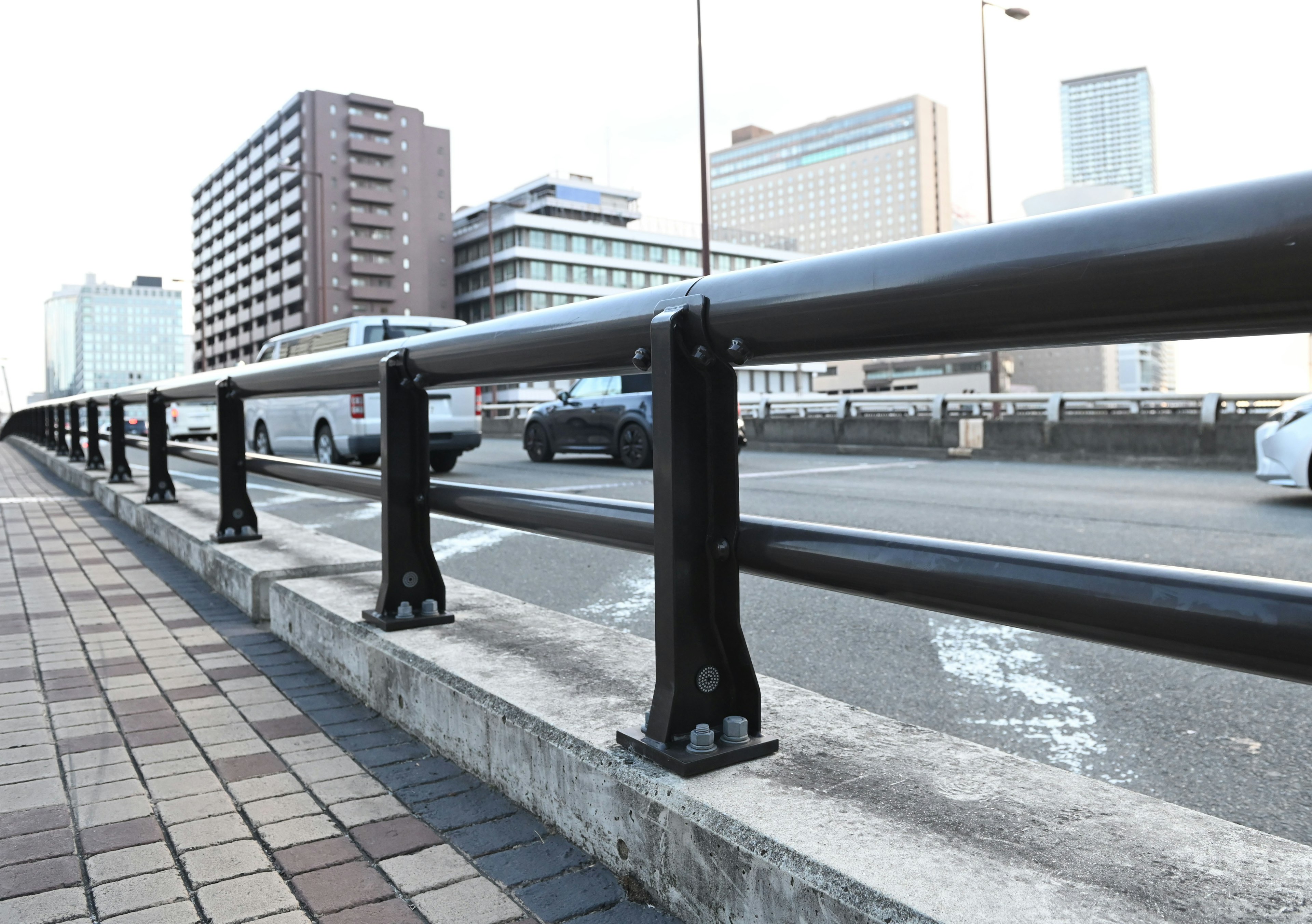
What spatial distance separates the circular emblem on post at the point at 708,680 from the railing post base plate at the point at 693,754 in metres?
0.10

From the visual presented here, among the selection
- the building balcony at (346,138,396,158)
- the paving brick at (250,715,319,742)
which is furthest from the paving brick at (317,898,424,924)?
the building balcony at (346,138,396,158)

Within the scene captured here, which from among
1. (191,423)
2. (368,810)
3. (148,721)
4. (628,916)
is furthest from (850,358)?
(191,423)

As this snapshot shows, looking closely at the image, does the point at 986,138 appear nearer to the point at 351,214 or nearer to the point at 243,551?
the point at 243,551

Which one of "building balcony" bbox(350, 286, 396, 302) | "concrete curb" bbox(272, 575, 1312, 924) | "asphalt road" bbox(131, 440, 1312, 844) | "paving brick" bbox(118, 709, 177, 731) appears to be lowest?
"asphalt road" bbox(131, 440, 1312, 844)

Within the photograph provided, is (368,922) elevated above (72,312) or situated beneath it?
situated beneath

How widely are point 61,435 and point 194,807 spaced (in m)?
14.8

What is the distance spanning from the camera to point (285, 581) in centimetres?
395

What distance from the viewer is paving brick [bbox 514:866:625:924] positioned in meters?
1.80

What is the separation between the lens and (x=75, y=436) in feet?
43.0

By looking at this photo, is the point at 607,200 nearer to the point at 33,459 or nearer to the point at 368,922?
the point at 33,459

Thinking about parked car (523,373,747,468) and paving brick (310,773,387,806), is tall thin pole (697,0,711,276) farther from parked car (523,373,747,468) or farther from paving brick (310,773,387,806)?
paving brick (310,773,387,806)

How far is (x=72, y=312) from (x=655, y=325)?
21895cm

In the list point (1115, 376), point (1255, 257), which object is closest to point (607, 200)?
point (1255, 257)

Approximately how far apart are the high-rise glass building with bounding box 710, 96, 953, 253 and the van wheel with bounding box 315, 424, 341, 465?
13319cm
